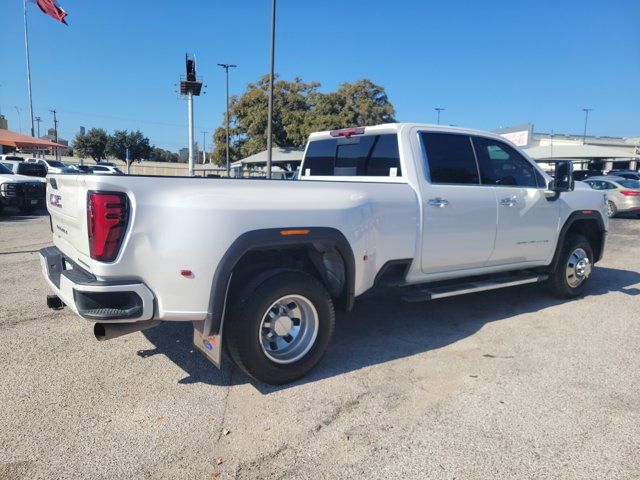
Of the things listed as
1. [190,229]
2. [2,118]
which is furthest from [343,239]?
[2,118]

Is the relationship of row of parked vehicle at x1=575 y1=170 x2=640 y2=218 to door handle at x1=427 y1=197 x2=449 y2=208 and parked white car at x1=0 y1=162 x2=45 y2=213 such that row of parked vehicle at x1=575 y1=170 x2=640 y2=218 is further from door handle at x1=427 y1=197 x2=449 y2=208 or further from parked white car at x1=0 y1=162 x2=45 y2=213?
parked white car at x1=0 y1=162 x2=45 y2=213

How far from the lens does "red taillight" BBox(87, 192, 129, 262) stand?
9.22ft

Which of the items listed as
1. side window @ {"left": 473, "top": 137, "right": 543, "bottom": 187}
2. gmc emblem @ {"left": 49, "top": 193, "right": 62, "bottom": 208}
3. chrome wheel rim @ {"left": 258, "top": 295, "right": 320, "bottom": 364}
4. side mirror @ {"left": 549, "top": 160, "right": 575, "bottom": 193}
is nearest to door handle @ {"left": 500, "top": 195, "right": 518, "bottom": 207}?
side window @ {"left": 473, "top": 137, "right": 543, "bottom": 187}

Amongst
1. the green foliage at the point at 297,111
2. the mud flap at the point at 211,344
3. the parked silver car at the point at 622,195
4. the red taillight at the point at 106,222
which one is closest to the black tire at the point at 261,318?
the mud flap at the point at 211,344

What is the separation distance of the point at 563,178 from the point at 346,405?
3.66m

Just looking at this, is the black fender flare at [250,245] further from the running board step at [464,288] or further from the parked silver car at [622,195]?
the parked silver car at [622,195]

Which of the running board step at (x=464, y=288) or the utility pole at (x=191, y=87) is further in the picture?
the utility pole at (x=191, y=87)

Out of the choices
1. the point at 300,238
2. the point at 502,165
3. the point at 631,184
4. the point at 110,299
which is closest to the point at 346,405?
the point at 300,238

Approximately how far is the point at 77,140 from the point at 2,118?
11.5 m

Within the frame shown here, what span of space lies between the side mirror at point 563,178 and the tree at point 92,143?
71242 mm

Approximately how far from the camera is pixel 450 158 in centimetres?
466

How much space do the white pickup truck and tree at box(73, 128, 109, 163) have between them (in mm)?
70723

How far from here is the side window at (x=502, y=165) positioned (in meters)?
4.95

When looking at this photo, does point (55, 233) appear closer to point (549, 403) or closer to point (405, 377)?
point (405, 377)
